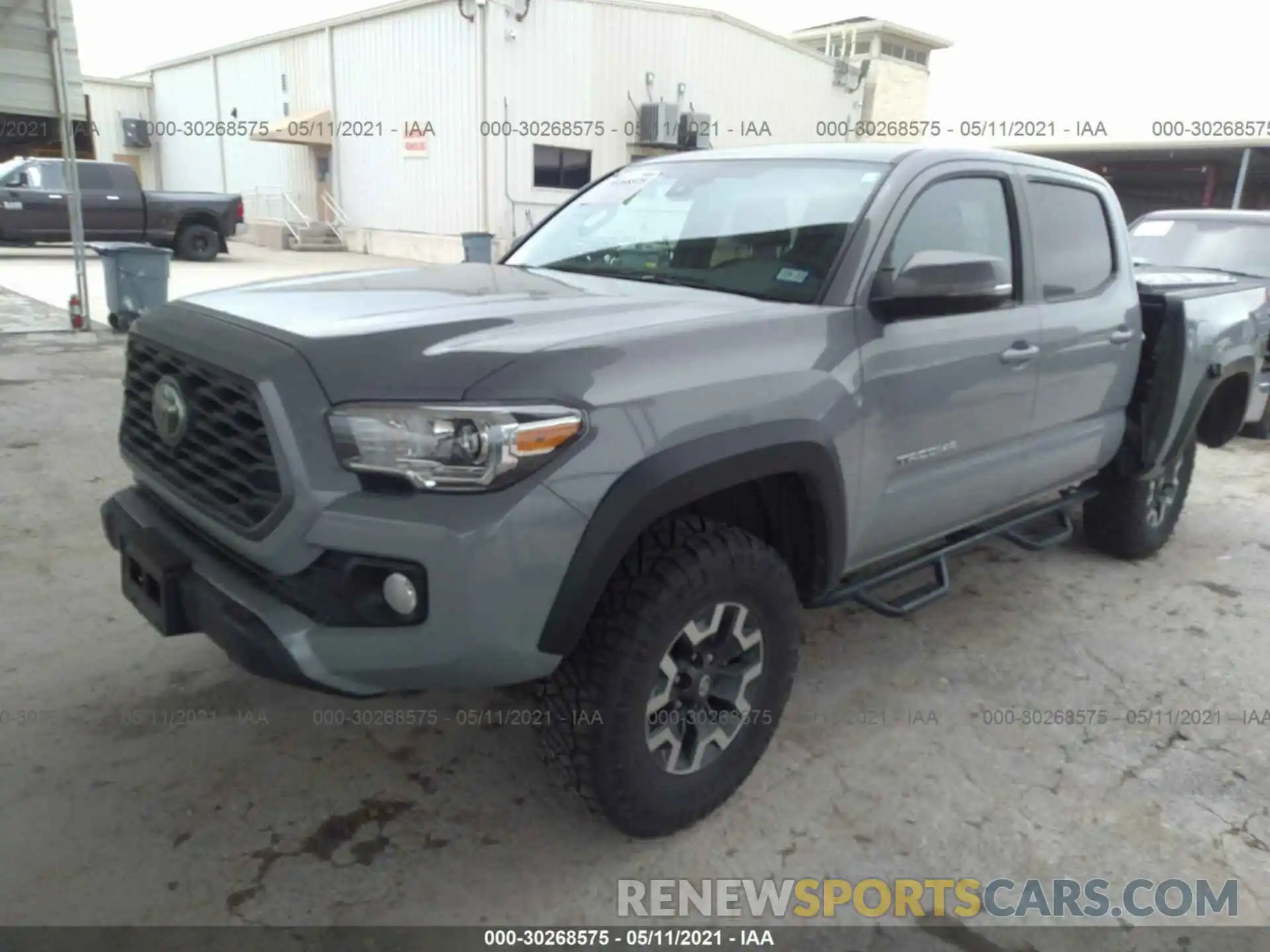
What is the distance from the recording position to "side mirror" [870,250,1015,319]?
259cm

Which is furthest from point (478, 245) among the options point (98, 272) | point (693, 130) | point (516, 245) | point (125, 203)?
point (516, 245)

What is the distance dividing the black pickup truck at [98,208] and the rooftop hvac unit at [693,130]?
33.1 ft

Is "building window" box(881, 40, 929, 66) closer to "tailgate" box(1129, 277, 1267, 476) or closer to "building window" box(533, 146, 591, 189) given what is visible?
"building window" box(533, 146, 591, 189)

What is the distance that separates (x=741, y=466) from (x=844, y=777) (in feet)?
3.58

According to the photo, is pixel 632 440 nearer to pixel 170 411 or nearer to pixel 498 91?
pixel 170 411

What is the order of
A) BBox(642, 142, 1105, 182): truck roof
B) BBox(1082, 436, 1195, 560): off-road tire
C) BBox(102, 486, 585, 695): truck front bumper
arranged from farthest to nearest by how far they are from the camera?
1. BBox(1082, 436, 1195, 560): off-road tire
2. BBox(642, 142, 1105, 182): truck roof
3. BBox(102, 486, 585, 695): truck front bumper

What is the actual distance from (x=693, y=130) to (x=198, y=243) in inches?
432

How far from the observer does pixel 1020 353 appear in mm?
3229

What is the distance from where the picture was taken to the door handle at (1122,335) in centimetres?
376

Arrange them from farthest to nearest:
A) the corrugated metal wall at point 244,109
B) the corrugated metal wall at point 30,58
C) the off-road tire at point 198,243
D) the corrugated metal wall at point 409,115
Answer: the corrugated metal wall at point 244,109
the corrugated metal wall at point 409,115
the off-road tire at point 198,243
the corrugated metal wall at point 30,58

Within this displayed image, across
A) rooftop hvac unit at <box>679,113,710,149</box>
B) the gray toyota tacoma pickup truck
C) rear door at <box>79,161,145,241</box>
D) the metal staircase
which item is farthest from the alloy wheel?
the metal staircase

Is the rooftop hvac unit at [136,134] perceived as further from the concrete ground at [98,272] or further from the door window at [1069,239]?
the door window at [1069,239]

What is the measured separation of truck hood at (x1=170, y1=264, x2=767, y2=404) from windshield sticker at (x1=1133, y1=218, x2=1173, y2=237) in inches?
252

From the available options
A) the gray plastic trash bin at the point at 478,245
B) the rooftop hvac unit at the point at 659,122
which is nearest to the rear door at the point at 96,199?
the gray plastic trash bin at the point at 478,245
